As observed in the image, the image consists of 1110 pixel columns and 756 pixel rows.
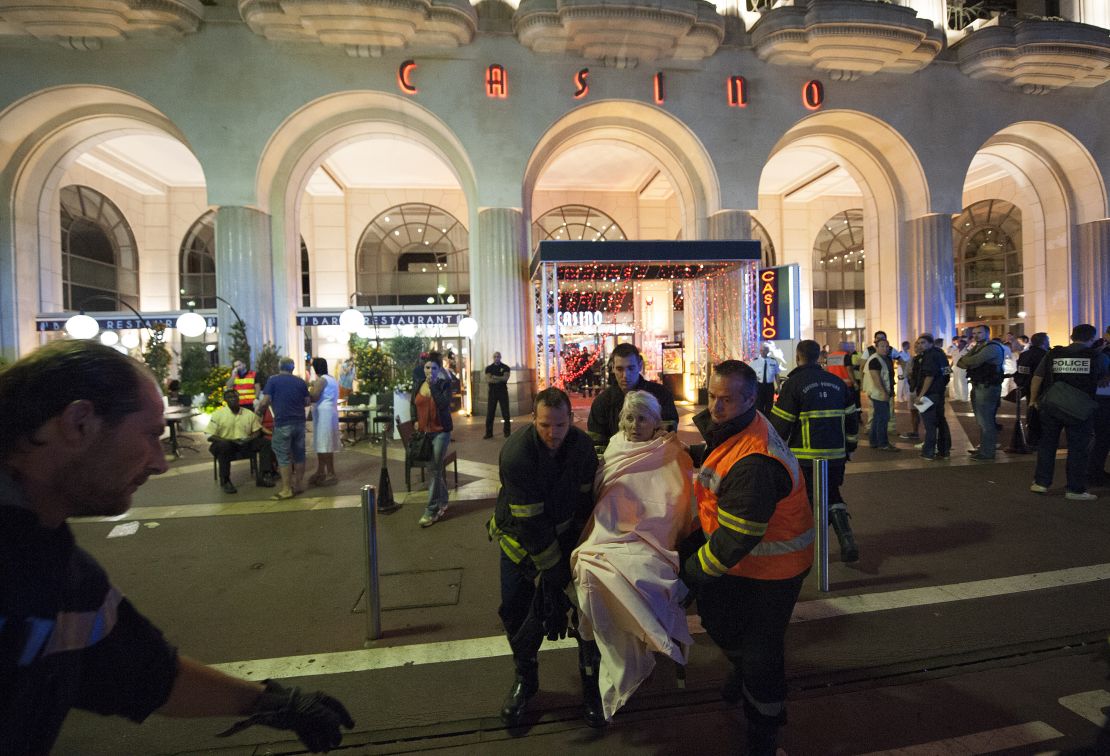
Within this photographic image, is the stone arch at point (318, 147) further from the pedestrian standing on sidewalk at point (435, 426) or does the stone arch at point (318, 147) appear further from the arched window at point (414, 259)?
the pedestrian standing on sidewalk at point (435, 426)

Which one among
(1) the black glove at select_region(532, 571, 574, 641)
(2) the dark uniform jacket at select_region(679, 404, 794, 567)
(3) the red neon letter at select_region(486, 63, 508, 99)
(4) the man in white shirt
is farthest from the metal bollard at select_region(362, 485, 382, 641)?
(3) the red neon letter at select_region(486, 63, 508, 99)

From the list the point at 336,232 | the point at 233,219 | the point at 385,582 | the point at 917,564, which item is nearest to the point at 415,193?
the point at 336,232

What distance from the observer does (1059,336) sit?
1969cm

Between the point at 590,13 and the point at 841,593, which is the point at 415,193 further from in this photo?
the point at 841,593

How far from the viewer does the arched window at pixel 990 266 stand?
2298 centimetres

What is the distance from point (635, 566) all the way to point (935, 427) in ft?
27.8

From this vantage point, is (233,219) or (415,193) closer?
(233,219)

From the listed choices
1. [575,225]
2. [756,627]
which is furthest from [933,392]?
[575,225]

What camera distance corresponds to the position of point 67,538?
120 centimetres

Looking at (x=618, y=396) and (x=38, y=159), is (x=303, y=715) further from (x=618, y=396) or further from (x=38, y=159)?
(x=38, y=159)

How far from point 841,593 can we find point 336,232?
22903 millimetres

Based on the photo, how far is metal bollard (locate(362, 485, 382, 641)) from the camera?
3.83 metres

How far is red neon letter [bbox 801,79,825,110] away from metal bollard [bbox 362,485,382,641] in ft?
57.7

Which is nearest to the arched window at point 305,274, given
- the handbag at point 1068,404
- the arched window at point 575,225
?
the arched window at point 575,225
